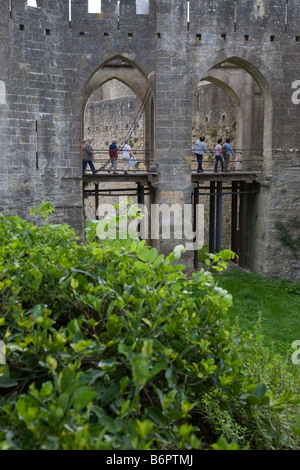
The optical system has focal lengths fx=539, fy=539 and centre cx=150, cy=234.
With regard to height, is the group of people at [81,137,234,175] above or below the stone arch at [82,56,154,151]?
below

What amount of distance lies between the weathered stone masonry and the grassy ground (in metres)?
0.72

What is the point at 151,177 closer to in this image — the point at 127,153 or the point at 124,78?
the point at 127,153

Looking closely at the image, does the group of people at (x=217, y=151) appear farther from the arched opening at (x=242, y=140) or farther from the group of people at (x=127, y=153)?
the arched opening at (x=242, y=140)

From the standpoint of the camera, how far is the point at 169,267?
3195mm

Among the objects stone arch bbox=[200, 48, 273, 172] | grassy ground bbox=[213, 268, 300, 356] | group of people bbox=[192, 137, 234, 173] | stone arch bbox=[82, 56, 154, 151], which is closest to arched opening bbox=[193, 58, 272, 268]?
stone arch bbox=[200, 48, 273, 172]

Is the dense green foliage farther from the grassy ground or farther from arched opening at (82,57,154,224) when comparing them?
arched opening at (82,57,154,224)

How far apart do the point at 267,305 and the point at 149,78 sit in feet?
17.6

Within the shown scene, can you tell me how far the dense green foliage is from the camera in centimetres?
210

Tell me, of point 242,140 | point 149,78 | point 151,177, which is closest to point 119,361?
point 151,177

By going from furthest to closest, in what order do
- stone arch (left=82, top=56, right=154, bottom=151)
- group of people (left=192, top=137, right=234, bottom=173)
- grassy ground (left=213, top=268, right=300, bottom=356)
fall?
stone arch (left=82, top=56, right=154, bottom=151), group of people (left=192, top=137, right=234, bottom=173), grassy ground (left=213, top=268, right=300, bottom=356)

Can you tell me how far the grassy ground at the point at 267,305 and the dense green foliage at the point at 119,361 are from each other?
5101 millimetres

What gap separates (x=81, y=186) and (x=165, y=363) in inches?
361

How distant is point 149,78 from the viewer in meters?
11.5
